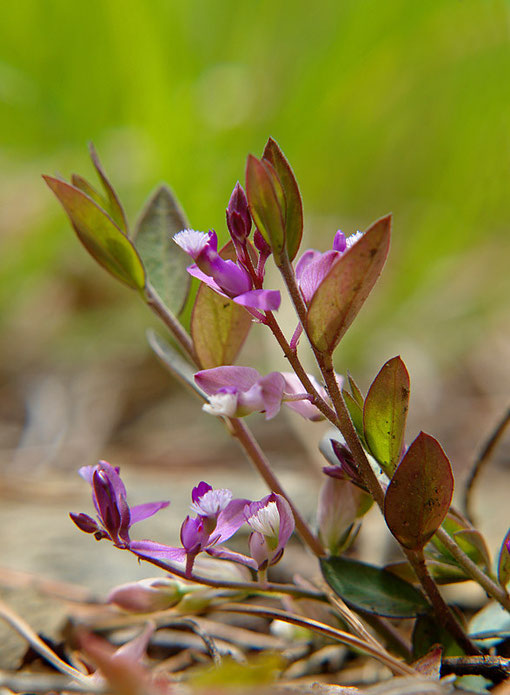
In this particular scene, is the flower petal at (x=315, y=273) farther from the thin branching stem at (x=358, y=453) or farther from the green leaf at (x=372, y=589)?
the green leaf at (x=372, y=589)

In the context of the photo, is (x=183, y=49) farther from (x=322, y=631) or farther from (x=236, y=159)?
(x=322, y=631)

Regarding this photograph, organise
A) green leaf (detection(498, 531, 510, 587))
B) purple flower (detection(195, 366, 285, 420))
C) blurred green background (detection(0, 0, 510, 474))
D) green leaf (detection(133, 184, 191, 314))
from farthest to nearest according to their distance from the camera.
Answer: blurred green background (detection(0, 0, 510, 474)) < green leaf (detection(133, 184, 191, 314)) < green leaf (detection(498, 531, 510, 587)) < purple flower (detection(195, 366, 285, 420))

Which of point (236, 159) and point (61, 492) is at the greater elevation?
point (236, 159)

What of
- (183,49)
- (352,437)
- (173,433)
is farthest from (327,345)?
(183,49)

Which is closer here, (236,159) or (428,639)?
(428,639)

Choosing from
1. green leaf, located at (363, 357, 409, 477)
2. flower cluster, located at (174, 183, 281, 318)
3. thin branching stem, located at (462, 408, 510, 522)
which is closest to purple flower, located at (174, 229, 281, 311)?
flower cluster, located at (174, 183, 281, 318)

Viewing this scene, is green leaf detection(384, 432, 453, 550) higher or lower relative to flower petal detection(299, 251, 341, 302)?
lower

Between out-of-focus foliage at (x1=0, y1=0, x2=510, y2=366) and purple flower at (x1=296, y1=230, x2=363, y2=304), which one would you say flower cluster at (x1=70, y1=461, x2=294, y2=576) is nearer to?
purple flower at (x1=296, y1=230, x2=363, y2=304)

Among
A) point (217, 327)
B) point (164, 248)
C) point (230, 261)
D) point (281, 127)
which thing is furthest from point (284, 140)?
point (230, 261)
